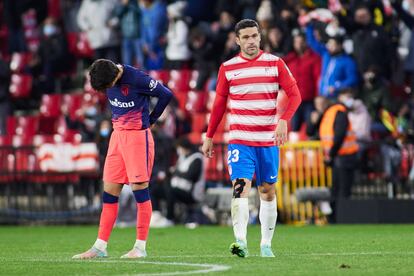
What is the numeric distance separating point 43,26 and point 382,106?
11.3 metres

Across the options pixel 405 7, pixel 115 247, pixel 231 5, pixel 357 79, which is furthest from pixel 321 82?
pixel 115 247

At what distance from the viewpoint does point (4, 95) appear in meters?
28.8

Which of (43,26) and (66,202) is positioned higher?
(43,26)

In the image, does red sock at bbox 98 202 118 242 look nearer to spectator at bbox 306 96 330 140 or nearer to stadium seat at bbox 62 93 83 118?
spectator at bbox 306 96 330 140

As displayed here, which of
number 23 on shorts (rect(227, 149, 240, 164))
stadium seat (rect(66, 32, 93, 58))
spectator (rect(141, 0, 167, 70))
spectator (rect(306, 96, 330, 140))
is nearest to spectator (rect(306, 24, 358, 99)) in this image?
spectator (rect(306, 96, 330, 140))

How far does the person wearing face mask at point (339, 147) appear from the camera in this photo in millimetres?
19875

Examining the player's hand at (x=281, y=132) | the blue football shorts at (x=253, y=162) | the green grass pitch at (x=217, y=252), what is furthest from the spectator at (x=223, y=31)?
the player's hand at (x=281, y=132)

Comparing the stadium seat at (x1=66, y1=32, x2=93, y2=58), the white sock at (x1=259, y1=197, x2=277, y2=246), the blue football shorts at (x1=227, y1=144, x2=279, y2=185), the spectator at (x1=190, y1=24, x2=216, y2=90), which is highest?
the stadium seat at (x1=66, y1=32, x2=93, y2=58)

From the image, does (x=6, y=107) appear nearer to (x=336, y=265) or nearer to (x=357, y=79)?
(x=357, y=79)

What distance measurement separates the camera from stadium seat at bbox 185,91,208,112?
81.0 ft

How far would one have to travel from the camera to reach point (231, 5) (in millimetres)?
25000

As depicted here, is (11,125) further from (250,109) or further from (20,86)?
(250,109)

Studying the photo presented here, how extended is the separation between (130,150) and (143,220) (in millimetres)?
666

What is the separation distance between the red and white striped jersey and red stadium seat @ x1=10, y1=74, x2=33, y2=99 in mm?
18327
